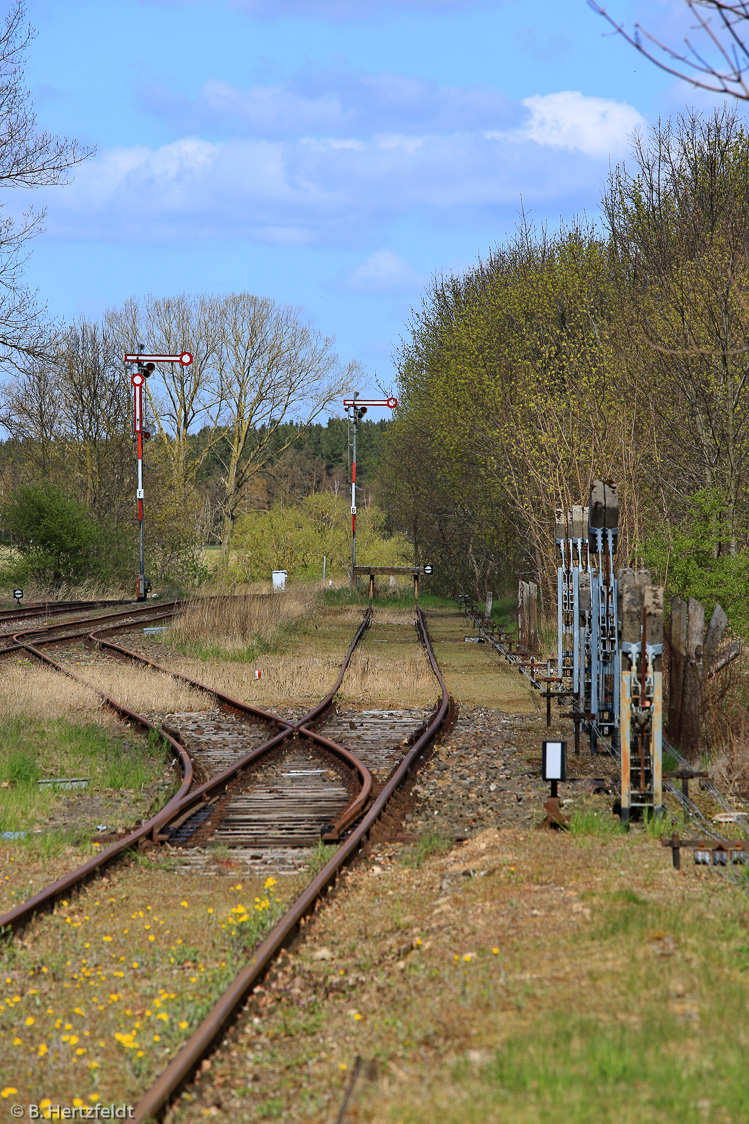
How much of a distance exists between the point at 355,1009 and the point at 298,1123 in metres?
1.08

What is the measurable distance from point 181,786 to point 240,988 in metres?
4.63

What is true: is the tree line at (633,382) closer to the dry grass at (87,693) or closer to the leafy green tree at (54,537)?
the dry grass at (87,693)

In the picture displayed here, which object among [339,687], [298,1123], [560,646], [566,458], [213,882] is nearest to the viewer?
[298,1123]

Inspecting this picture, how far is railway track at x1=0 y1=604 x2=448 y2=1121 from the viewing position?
5355 millimetres

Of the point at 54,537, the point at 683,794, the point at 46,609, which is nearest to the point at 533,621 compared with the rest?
the point at 683,794

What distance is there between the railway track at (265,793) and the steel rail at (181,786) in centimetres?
1

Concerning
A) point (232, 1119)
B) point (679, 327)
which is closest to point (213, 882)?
point (232, 1119)

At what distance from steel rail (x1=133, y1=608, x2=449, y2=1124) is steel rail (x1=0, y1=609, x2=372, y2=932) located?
0.73 meters

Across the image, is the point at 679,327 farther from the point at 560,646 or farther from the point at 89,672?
the point at 89,672

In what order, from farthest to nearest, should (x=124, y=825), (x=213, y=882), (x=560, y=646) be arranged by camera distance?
(x=560, y=646)
(x=124, y=825)
(x=213, y=882)

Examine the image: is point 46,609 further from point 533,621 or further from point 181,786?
point 181,786

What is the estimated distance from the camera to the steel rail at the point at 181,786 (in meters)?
6.25

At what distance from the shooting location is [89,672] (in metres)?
16.9

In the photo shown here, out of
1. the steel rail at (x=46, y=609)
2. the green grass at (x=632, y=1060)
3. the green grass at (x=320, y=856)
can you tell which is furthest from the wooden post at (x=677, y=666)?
the steel rail at (x=46, y=609)
